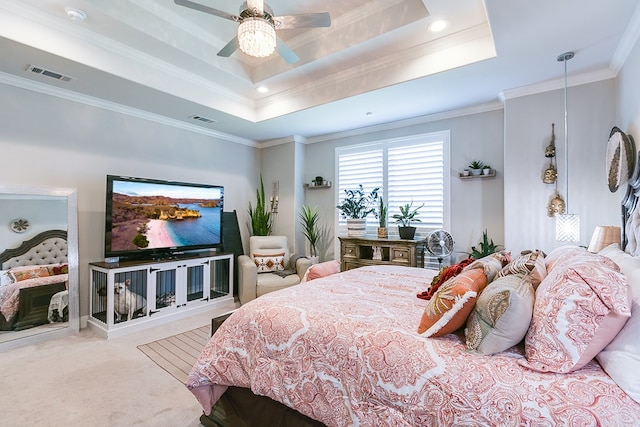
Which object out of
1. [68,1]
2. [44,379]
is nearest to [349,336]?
[44,379]

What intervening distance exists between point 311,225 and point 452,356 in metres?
3.99

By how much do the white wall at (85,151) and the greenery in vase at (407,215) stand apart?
3011 mm

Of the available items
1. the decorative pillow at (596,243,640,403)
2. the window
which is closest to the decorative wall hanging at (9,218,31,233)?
the window

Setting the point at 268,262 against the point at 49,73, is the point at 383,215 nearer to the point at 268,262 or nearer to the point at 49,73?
the point at 268,262

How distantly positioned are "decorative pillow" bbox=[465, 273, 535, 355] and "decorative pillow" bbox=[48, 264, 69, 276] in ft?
13.1

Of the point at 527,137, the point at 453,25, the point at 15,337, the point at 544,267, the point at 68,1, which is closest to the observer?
the point at 544,267

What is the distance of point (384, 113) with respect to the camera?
4.11 metres

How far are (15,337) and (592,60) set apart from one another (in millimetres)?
5931

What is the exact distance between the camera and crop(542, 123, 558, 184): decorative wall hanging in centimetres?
306

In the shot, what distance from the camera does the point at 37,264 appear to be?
322cm

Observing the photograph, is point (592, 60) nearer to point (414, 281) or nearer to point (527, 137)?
point (527, 137)

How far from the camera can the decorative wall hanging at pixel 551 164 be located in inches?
120

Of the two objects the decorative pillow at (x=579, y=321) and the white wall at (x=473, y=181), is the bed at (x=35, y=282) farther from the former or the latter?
the white wall at (x=473, y=181)

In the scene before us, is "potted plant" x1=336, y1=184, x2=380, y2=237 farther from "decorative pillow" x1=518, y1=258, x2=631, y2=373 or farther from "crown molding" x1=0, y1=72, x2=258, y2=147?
"decorative pillow" x1=518, y1=258, x2=631, y2=373
